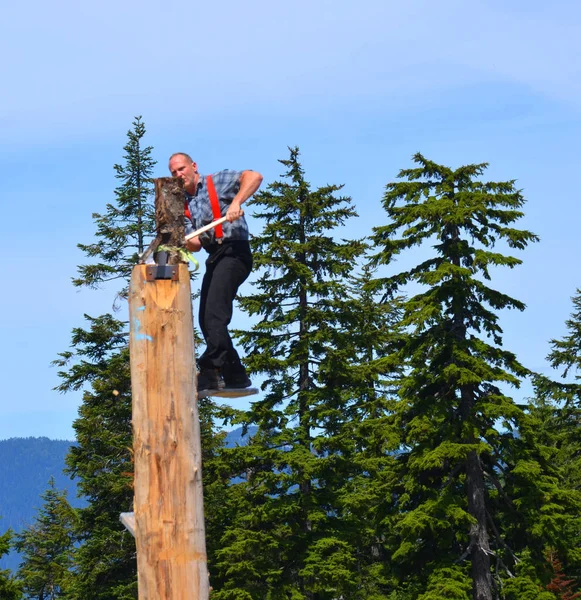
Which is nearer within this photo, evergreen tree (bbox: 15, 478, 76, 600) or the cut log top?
the cut log top

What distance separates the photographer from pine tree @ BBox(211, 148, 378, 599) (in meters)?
25.5

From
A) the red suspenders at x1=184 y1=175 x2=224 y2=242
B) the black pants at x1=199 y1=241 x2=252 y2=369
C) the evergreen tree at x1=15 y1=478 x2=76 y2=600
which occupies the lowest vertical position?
the black pants at x1=199 y1=241 x2=252 y2=369

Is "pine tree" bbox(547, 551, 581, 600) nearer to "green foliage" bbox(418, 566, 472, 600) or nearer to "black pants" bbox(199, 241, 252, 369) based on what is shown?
"green foliage" bbox(418, 566, 472, 600)

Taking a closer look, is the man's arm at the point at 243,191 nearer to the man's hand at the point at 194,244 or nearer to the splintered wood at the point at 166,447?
the man's hand at the point at 194,244

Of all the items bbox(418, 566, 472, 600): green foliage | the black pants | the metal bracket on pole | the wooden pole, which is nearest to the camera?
the wooden pole

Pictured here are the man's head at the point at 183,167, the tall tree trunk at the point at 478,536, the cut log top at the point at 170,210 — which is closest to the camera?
the cut log top at the point at 170,210

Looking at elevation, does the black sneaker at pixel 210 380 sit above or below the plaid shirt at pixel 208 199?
below

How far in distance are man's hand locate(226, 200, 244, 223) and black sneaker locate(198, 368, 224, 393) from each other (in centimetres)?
116

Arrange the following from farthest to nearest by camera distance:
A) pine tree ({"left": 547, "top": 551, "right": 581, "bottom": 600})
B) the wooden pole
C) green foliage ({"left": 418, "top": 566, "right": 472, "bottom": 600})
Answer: green foliage ({"left": 418, "top": 566, "right": 472, "bottom": 600}), pine tree ({"left": 547, "top": 551, "right": 581, "bottom": 600}), the wooden pole

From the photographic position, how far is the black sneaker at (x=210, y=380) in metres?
6.47

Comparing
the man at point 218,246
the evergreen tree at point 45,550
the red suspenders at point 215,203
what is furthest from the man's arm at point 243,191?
the evergreen tree at point 45,550

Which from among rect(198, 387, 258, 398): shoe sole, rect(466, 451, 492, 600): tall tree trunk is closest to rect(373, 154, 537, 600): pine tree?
rect(466, 451, 492, 600): tall tree trunk

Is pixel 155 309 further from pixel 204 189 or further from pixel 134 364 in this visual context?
pixel 204 189

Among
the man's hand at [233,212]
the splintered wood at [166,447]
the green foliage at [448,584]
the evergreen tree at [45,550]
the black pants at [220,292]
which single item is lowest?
the splintered wood at [166,447]
